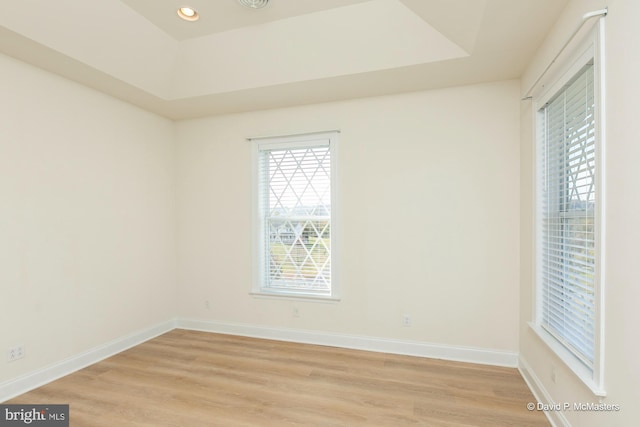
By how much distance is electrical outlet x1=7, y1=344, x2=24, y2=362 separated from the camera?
8.40 ft

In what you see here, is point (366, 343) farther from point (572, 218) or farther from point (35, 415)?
point (35, 415)

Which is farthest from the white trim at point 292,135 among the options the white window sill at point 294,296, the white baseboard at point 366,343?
the white baseboard at point 366,343

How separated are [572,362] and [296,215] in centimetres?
266

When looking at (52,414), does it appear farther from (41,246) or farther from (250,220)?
(250,220)

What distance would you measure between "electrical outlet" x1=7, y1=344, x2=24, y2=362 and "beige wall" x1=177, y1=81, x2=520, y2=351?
6.16 ft

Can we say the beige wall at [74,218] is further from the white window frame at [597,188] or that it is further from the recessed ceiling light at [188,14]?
the white window frame at [597,188]

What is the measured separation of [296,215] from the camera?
12.4 feet

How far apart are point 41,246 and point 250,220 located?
1876 mm

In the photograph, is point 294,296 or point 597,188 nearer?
point 597,188

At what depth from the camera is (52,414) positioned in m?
2.35

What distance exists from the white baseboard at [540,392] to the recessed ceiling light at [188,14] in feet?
12.7

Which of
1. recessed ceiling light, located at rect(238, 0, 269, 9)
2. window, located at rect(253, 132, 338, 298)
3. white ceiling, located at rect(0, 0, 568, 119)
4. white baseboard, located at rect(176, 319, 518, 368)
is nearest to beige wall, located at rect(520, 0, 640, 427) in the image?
white ceiling, located at rect(0, 0, 568, 119)

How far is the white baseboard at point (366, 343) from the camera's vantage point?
121 inches

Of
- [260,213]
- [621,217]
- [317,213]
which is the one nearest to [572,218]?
[621,217]
